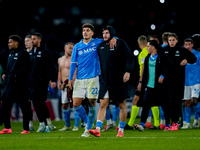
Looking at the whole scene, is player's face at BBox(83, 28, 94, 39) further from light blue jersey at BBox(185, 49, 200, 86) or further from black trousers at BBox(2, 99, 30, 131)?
light blue jersey at BBox(185, 49, 200, 86)

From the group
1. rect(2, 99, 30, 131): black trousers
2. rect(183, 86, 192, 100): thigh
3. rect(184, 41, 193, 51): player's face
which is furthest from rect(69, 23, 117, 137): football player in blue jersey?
rect(183, 86, 192, 100): thigh

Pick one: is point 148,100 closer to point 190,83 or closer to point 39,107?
point 190,83

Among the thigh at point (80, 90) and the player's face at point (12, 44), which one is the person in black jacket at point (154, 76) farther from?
the player's face at point (12, 44)

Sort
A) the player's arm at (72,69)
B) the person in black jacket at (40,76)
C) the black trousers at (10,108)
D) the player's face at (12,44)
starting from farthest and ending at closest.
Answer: the person in black jacket at (40,76)
the player's face at (12,44)
the black trousers at (10,108)
the player's arm at (72,69)

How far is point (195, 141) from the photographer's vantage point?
25.8 ft

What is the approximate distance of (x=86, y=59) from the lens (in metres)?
9.30

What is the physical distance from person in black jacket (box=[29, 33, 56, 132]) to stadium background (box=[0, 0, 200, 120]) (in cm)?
1072

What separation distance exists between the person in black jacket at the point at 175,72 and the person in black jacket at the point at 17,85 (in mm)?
3186

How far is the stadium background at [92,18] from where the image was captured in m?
22.2

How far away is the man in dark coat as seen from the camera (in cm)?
862

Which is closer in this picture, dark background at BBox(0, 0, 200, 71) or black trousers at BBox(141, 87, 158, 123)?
black trousers at BBox(141, 87, 158, 123)

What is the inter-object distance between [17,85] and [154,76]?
308cm

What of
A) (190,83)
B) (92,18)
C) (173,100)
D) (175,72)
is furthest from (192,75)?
(92,18)

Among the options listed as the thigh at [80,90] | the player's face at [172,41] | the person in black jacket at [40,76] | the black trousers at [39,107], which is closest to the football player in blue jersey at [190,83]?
the player's face at [172,41]
